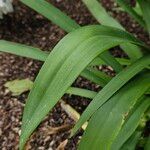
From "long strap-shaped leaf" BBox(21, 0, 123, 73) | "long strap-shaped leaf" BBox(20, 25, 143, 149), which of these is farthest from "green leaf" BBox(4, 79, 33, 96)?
"long strap-shaped leaf" BBox(20, 25, 143, 149)

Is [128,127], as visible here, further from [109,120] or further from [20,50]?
[20,50]

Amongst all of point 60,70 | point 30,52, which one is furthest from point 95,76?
point 60,70

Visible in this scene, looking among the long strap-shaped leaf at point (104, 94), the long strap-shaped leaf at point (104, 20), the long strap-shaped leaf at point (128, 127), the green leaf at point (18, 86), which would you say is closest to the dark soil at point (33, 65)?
the green leaf at point (18, 86)

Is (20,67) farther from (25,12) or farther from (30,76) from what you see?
(25,12)

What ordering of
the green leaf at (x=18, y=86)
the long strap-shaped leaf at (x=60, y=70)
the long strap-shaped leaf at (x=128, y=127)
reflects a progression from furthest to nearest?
the green leaf at (x=18, y=86), the long strap-shaped leaf at (x=128, y=127), the long strap-shaped leaf at (x=60, y=70)

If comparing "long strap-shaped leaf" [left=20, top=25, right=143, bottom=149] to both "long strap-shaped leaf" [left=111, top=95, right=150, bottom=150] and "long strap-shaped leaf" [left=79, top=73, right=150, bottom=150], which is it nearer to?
"long strap-shaped leaf" [left=79, top=73, right=150, bottom=150]

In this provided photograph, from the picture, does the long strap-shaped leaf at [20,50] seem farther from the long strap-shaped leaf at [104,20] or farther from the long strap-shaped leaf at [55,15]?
the long strap-shaped leaf at [104,20]

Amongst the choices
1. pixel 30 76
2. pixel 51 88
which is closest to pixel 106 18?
pixel 30 76
